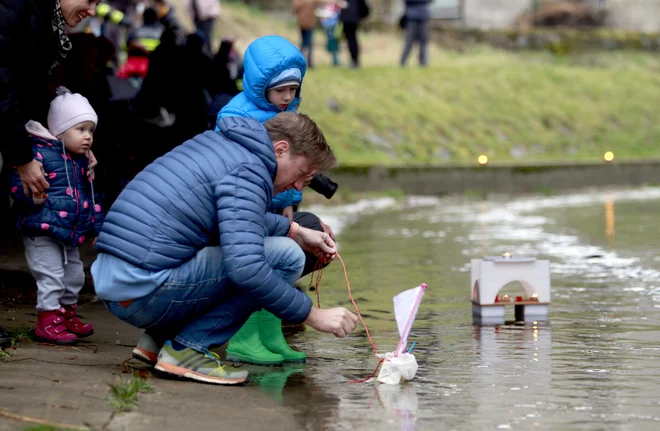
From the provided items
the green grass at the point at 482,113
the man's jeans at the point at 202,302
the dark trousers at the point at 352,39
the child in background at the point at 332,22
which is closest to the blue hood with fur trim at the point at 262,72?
the man's jeans at the point at 202,302

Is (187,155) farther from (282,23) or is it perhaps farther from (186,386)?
(282,23)

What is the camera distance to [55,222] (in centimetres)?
529

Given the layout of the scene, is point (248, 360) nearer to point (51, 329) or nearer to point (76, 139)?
point (51, 329)

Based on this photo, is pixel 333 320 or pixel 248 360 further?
pixel 248 360

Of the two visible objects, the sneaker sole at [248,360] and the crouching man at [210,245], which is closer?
the crouching man at [210,245]

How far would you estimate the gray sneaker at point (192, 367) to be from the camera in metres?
4.58

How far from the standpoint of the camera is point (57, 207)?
17.4 ft

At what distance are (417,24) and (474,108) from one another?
8.41ft

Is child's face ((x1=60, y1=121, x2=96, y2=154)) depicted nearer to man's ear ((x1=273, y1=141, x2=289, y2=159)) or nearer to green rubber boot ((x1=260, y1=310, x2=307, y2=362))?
green rubber boot ((x1=260, y1=310, x2=307, y2=362))

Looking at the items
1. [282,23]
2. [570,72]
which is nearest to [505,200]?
[570,72]

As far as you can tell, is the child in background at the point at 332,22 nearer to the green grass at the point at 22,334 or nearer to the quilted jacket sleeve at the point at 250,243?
the green grass at the point at 22,334

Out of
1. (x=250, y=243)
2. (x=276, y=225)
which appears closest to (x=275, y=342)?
(x=276, y=225)

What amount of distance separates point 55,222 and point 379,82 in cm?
1448

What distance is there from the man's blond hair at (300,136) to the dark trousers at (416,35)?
55.0ft
